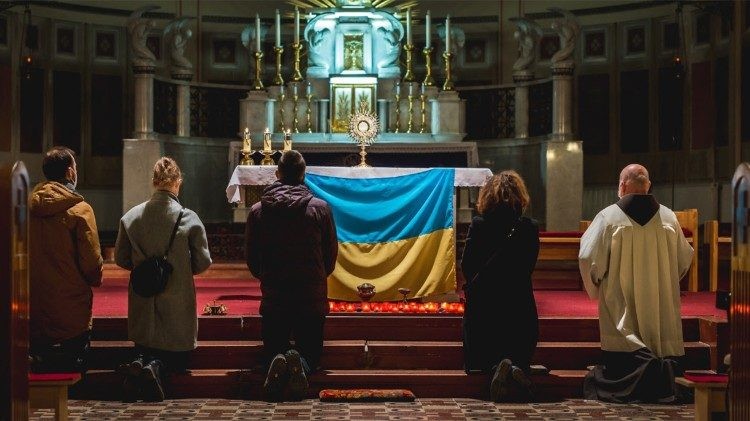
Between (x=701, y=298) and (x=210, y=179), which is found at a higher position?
(x=210, y=179)

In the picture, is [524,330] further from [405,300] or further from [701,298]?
[701,298]

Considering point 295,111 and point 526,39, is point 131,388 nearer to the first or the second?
point 295,111

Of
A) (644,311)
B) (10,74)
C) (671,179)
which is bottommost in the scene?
(644,311)

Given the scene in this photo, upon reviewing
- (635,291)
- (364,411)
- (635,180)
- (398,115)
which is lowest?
(364,411)

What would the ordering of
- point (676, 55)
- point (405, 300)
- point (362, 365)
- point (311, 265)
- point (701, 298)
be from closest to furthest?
1. point (311, 265)
2. point (362, 365)
3. point (405, 300)
4. point (701, 298)
5. point (676, 55)

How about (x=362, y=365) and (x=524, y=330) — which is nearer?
(x=524, y=330)

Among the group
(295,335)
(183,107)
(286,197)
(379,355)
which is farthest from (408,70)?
(295,335)

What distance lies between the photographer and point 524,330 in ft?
23.4

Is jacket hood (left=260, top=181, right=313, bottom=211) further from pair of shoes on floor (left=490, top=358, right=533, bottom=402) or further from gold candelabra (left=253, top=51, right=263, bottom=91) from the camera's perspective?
gold candelabra (left=253, top=51, right=263, bottom=91)

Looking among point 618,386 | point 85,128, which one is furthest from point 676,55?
point 618,386

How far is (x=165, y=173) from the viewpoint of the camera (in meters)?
7.14

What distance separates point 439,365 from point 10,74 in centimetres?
933

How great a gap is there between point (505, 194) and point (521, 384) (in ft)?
3.71

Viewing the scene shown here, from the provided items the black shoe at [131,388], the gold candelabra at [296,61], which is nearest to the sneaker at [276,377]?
the black shoe at [131,388]
